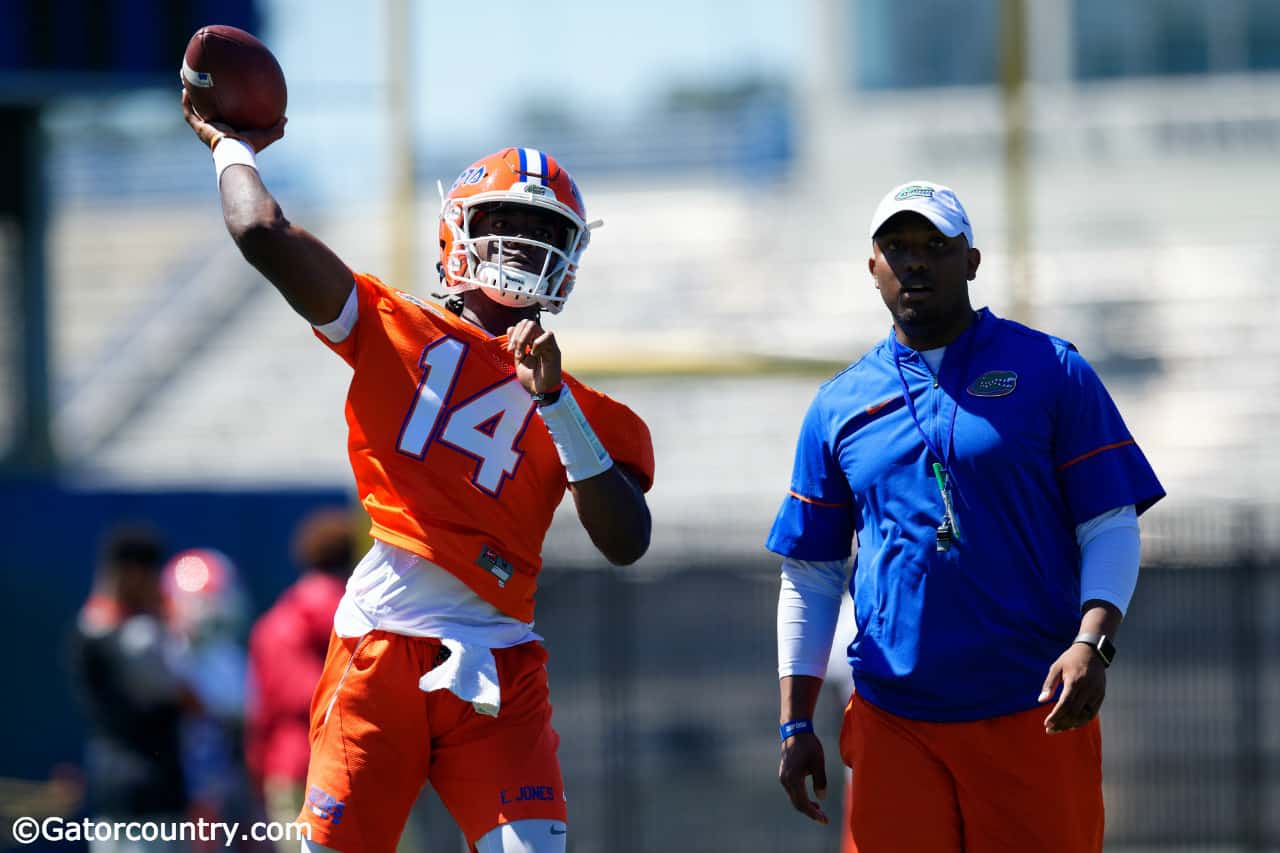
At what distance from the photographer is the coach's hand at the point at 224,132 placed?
3523 mm

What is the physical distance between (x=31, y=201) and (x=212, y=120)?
9138 millimetres

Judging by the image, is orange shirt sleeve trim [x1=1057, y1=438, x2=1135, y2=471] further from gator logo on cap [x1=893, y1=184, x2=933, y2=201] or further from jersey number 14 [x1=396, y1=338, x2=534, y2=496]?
jersey number 14 [x1=396, y1=338, x2=534, y2=496]

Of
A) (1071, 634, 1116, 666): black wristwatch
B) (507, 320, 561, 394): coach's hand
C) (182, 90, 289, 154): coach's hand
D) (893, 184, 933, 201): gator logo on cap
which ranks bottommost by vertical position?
(1071, 634, 1116, 666): black wristwatch

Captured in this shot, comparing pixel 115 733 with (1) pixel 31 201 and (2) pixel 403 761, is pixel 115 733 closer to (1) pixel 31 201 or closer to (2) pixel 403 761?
(2) pixel 403 761

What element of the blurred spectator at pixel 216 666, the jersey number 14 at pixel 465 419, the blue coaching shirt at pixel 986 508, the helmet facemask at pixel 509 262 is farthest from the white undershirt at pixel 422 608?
the blurred spectator at pixel 216 666

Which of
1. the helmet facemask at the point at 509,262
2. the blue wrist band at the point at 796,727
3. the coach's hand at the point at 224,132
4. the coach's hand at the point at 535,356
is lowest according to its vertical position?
the blue wrist band at the point at 796,727

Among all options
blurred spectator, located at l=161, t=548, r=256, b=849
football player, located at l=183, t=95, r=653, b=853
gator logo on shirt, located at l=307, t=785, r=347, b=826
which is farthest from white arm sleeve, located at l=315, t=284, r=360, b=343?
blurred spectator, located at l=161, t=548, r=256, b=849

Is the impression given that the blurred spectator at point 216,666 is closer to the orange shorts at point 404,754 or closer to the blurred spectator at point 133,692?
the blurred spectator at point 133,692

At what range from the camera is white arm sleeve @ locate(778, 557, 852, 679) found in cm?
373

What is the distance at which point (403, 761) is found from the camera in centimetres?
342

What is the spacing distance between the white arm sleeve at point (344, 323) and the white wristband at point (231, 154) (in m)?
0.33

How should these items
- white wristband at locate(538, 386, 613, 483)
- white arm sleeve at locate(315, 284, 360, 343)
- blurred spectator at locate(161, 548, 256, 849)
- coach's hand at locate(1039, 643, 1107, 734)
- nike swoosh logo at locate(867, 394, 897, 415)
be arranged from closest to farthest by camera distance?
coach's hand at locate(1039, 643, 1107, 734) → white wristband at locate(538, 386, 613, 483) → white arm sleeve at locate(315, 284, 360, 343) → nike swoosh logo at locate(867, 394, 897, 415) → blurred spectator at locate(161, 548, 256, 849)

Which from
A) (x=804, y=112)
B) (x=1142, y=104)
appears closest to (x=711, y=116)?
(x=804, y=112)

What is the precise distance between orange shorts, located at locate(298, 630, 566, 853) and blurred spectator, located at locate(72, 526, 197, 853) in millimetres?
3580
